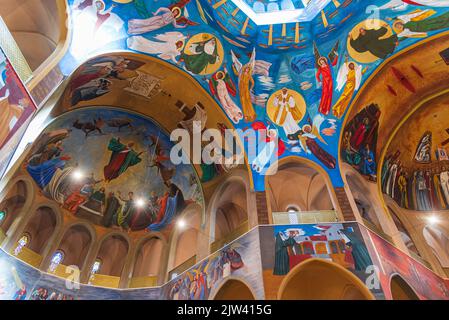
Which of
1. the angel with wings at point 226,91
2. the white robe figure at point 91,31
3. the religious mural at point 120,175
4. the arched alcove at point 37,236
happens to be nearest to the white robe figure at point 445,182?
the angel with wings at point 226,91

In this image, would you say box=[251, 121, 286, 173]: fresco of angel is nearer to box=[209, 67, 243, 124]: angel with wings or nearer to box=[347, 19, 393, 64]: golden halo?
box=[209, 67, 243, 124]: angel with wings

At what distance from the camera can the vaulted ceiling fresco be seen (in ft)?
31.9

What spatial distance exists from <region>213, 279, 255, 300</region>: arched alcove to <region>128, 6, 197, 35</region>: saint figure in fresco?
341 inches

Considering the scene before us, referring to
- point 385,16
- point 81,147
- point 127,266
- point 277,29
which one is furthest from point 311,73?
point 127,266

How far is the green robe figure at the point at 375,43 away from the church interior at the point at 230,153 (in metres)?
0.04

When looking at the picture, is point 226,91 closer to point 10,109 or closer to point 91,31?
point 91,31

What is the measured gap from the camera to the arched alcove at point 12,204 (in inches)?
416

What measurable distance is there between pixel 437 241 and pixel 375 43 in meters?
8.12

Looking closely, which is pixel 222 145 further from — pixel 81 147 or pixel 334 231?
pixel 81 147

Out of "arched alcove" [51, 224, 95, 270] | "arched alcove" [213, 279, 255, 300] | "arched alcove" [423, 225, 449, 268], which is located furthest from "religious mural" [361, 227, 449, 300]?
"arched alcove" [51, 224, 95, 270]

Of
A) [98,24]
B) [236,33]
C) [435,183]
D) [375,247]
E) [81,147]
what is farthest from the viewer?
[81,147]

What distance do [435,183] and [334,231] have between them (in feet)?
20.7

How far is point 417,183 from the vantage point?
12.0 metres

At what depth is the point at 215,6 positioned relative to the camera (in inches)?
408
